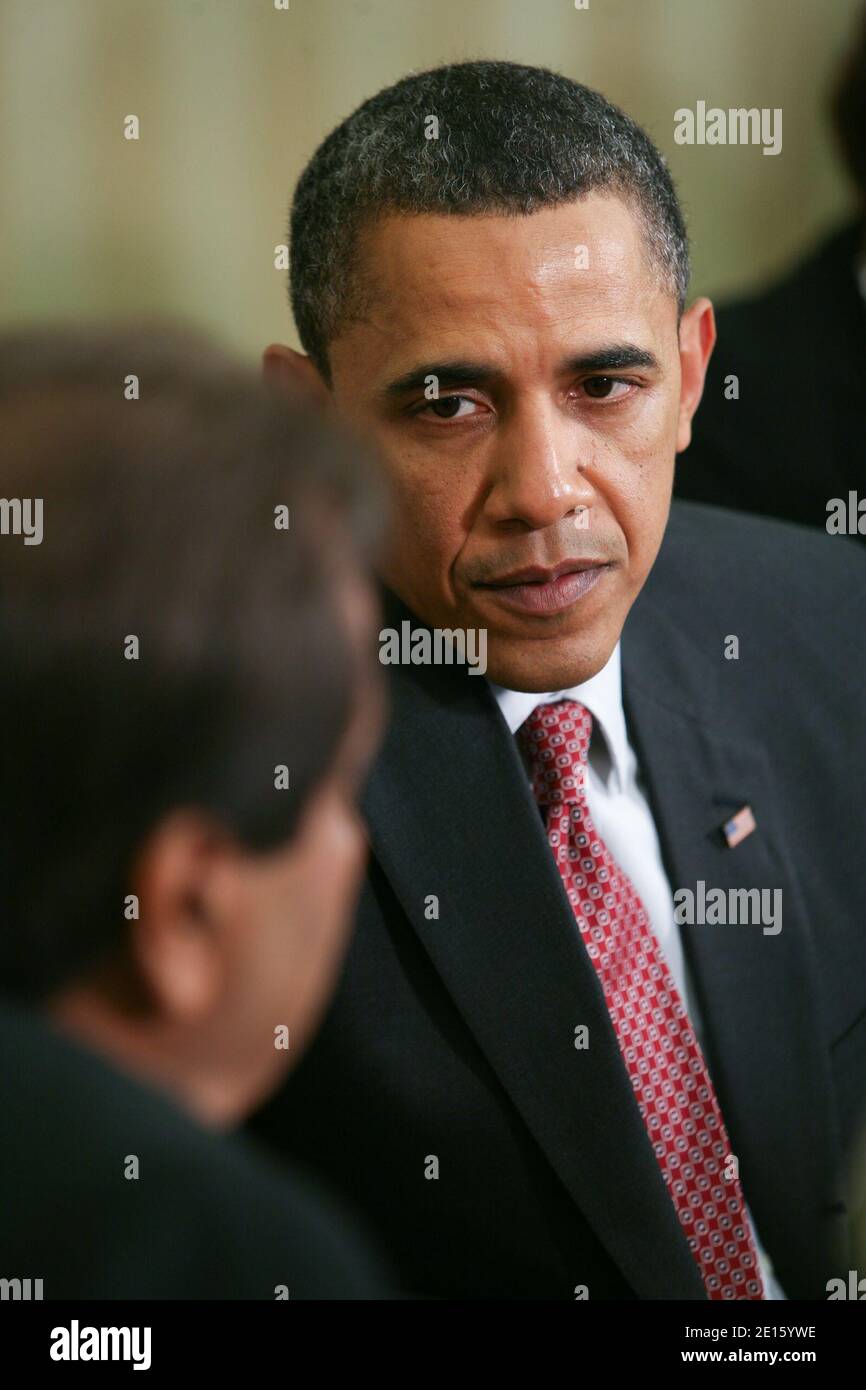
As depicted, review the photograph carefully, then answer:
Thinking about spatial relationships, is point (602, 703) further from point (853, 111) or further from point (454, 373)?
point (853, 111)

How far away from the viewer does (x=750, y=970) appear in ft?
4.19

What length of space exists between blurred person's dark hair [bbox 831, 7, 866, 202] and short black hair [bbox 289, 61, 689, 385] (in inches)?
23.2

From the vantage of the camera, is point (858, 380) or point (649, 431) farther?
point (858, 380)

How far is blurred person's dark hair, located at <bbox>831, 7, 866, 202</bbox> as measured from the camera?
1.67m

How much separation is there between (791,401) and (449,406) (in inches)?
29.7


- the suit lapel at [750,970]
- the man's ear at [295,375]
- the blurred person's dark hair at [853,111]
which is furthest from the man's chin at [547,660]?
the blurred person's dark hair at [853,111]

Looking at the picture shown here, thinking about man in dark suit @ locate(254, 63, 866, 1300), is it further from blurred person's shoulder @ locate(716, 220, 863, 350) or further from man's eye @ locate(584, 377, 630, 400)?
blurred person's shoulder @ locate(716, 220, 863, 350)

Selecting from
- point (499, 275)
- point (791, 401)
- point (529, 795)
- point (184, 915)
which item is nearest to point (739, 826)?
point (529, 795)

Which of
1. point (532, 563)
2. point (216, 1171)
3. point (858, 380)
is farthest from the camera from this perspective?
point (858, 380)

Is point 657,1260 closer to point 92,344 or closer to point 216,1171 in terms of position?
point 216,1171

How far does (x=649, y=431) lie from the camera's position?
1179 mm

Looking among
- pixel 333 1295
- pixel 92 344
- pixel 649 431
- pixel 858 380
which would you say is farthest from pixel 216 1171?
pixel 858 380

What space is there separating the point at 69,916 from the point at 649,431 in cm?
71

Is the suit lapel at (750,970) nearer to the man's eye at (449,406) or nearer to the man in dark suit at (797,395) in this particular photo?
the man's eye at (449,406)
